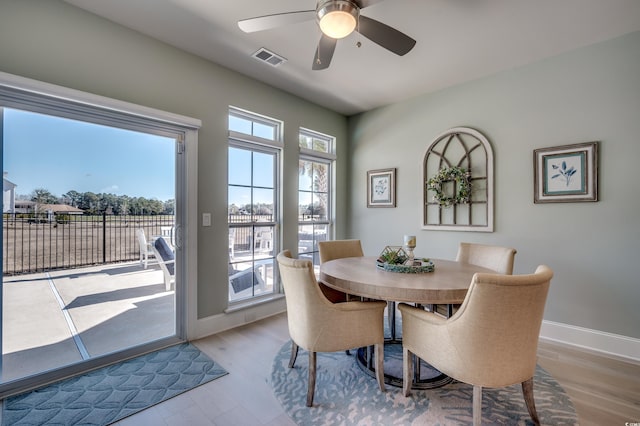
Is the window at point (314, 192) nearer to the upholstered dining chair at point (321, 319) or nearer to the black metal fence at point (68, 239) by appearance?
the black metal fence at point (68, 239)

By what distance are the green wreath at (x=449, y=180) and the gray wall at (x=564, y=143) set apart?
12.9 inches

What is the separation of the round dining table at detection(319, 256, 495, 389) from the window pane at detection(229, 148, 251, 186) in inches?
59.3

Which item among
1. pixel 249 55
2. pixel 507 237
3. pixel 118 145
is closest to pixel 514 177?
pixel 507 237

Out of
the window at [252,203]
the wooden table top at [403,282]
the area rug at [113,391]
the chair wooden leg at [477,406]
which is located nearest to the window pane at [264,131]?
the window at [252,203]

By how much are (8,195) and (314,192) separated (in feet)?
9.95

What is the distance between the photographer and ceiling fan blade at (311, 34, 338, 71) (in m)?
2.01

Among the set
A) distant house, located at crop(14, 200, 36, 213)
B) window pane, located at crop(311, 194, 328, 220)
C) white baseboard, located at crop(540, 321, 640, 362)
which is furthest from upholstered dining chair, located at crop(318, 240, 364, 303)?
distant house, located at crop(14, 200, 36, 213)

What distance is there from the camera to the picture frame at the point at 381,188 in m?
3.99

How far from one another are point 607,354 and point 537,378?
984 mm

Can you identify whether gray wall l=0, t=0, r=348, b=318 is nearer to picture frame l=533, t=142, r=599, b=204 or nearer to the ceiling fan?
the ceiling fan

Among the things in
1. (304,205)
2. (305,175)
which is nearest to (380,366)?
(304,205)

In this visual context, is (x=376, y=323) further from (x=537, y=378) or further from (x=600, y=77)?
(x=600, y=77)

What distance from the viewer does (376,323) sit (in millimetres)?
1918

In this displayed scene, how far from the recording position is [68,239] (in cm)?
221
